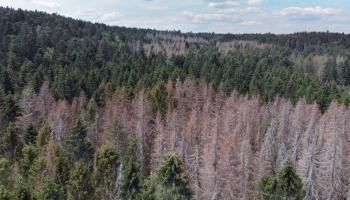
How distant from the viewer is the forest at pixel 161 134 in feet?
133

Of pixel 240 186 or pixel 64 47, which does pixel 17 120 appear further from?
pixel 64 47

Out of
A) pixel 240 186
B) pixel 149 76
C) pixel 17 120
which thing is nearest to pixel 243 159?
pixel 240 186

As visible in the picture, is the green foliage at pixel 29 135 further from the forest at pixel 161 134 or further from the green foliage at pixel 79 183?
the green foliage at pixel 79 183

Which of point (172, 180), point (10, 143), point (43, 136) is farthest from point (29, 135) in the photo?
point (172, 180)

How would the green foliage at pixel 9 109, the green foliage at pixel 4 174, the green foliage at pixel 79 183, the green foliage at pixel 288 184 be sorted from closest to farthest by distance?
1. the green foliage at pixel 288 184
2. the green foliage at pixel 79 183
3. the green foliage at pixel 4 174
4. the green foliage at pixel 9 109

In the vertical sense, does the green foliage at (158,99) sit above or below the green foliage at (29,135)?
above

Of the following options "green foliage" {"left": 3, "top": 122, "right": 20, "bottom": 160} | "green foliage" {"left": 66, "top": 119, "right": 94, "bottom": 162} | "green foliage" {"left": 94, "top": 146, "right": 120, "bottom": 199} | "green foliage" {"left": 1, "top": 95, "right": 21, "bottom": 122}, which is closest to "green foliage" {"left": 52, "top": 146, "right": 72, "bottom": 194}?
"green foliage" {"left": 94, "top": 146, "right": 120, "bottom": 199}

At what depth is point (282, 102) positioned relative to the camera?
3285 inches

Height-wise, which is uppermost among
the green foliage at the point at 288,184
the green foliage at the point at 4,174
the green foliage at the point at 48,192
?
the green foliage at the point at 288,184

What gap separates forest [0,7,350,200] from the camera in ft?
133

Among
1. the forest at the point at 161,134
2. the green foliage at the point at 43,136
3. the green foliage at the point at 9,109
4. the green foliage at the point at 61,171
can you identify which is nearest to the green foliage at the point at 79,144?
the forest at the point at 161,134

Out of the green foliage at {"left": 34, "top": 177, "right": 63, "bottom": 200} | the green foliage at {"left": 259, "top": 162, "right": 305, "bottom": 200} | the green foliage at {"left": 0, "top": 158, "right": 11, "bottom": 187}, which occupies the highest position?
the green foliage at {"left": 259, "top": 162, "right": 305, "bottom": 200}

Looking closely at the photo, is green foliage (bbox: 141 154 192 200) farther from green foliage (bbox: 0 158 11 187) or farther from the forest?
→ green foliage (bbox: 0 158 11 187)

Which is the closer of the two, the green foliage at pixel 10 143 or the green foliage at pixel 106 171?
the green foliage at pixel 106 171
